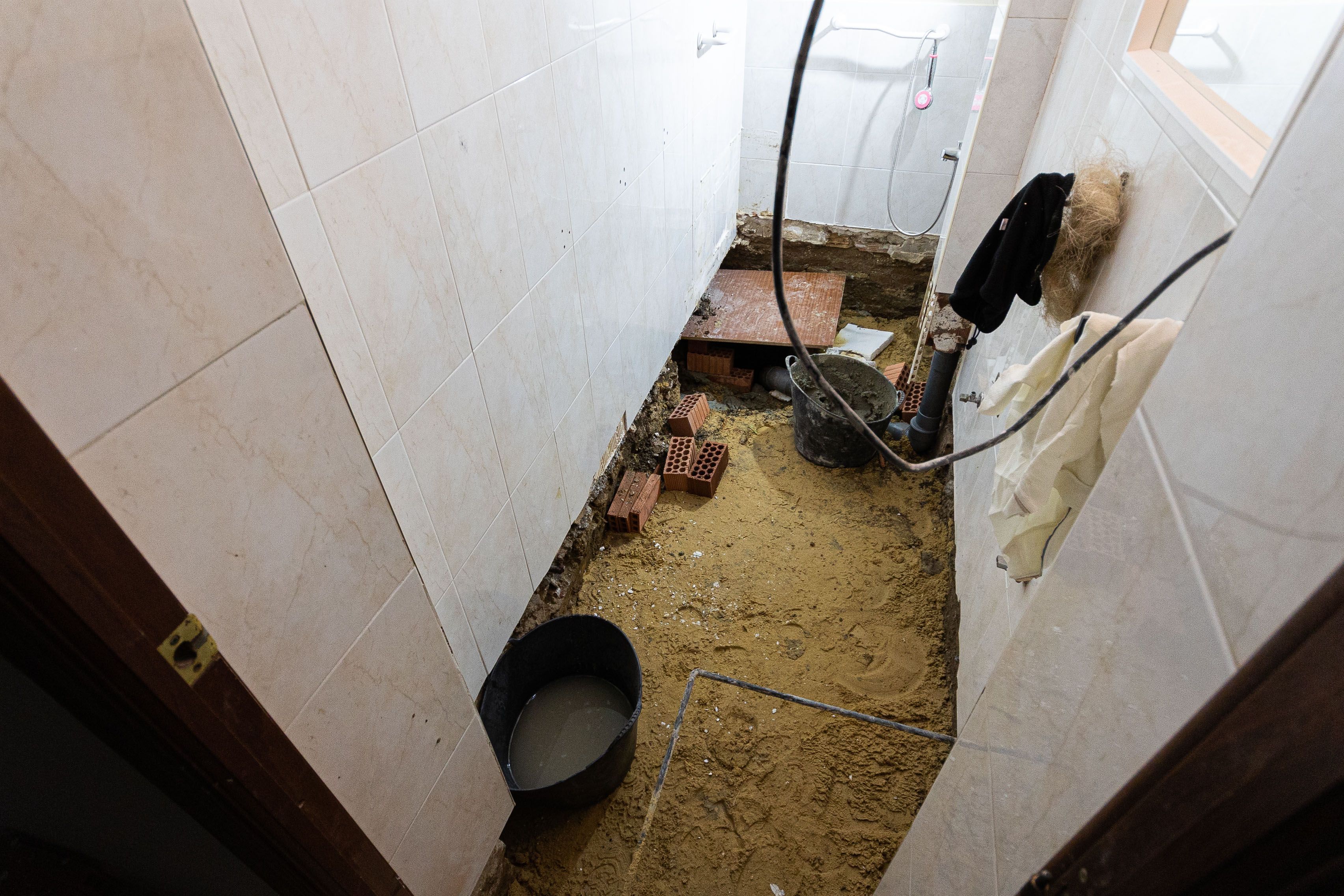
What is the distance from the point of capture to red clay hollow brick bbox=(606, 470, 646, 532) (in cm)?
286

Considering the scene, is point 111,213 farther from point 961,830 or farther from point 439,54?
point 961,830

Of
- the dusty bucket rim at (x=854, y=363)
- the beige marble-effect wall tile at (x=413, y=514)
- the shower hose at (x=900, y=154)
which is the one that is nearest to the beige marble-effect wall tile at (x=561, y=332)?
the beige marble-effect wall tile at (x=413, y=514)

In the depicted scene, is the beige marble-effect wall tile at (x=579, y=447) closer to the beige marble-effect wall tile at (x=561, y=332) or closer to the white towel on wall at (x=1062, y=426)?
the beige marble-effect wall tile at (x=561, y=332)

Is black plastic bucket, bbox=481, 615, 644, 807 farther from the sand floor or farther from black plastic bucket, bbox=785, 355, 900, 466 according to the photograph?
black plastic bucket, bbox=785, 355, 900, 466

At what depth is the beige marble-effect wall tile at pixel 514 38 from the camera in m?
1.43

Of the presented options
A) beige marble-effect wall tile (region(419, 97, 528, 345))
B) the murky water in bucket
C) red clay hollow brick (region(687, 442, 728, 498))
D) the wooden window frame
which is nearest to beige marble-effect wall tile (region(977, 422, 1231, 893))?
the wooden window frame

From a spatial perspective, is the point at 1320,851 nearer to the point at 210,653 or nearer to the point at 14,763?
the point at 210,653

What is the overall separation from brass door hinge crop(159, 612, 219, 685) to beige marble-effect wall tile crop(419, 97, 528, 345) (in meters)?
0.91

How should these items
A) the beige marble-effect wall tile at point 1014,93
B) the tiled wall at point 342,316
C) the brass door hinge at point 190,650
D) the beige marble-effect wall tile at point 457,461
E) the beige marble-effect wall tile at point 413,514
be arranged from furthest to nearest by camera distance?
the beige marble-effect wall tile at point 1014,93, the beige marble-effect wall tile at point 457,461, the beige marble-effect wall tile at point 413,514, the brass door hinge at point 190,650, the tiled wall at point 342,316

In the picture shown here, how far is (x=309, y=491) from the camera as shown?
33.7 inches

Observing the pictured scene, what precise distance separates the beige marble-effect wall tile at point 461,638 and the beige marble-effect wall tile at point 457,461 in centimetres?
8

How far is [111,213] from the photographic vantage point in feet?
1.96

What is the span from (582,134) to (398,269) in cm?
89

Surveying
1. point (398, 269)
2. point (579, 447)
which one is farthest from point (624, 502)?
point (398, 269)
